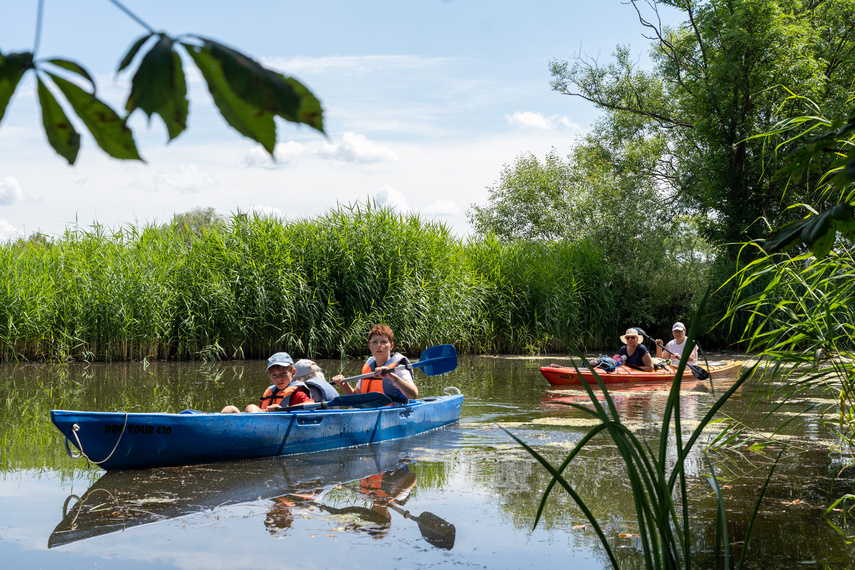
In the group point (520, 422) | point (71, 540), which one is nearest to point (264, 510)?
point (71, 540)

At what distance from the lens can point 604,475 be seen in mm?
5414

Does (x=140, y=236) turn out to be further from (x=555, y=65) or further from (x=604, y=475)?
(x=555, y=65)

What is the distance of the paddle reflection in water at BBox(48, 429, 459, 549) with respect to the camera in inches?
170

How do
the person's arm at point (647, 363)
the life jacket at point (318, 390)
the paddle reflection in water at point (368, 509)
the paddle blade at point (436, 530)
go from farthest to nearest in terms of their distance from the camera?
the person's arm at point (647, 363)
the life jacket at point (318, 390)
the paddle reflection in water at point (368, 509)
the paddle blade at point (436, 530)

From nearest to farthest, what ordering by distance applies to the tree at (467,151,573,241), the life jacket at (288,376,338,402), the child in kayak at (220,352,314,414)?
1. the child in kayak at (220,352,314,414)
2. the life jacket at (288,376,338,402)
3. the tree at (467,151,573,241)

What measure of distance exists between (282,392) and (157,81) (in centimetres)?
576

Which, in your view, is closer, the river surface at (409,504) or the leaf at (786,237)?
the leaf at (786,237)

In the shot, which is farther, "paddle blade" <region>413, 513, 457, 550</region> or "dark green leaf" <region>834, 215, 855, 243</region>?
"paddle blade" <region>413, 513, 457, 550</region>

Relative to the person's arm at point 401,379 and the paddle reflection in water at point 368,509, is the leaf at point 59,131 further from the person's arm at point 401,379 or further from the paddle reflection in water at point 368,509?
the person's arm at point 401,379

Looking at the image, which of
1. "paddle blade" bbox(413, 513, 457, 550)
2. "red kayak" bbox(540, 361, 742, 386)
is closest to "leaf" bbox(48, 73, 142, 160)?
"paddle blade" bbox(413, 513, 457, 550)

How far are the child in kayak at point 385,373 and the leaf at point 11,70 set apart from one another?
5.84 metres

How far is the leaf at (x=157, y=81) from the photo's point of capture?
97cm

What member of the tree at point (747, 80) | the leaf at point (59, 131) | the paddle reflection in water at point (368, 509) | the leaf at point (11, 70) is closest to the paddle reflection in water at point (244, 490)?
the paddle reflection in water at point (368, 509)

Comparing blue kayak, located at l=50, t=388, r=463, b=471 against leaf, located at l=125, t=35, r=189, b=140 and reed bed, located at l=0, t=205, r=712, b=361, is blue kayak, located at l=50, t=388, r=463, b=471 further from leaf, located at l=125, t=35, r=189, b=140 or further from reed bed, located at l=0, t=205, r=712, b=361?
reed bed, located at l=0, t=205, r=712, b=361
